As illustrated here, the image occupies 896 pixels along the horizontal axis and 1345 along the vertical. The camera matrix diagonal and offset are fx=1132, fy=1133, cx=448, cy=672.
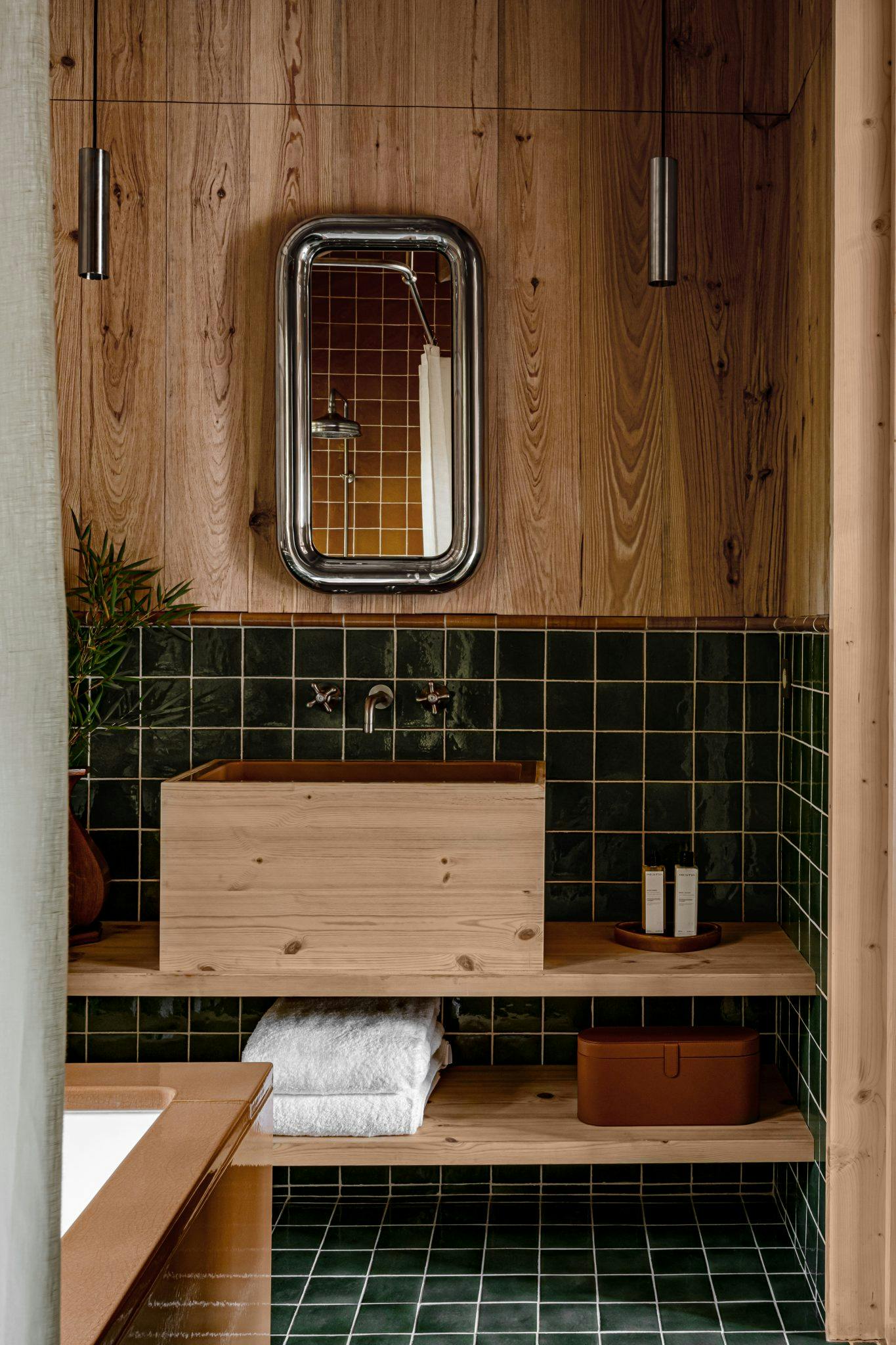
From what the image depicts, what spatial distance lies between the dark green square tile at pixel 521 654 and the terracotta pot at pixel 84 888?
932mm

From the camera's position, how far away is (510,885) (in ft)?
6.88

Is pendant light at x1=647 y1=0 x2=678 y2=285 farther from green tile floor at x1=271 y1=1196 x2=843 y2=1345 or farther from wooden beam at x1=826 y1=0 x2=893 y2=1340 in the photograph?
green tile floor at x1=271 y1=1196 x2=843 y2=1345

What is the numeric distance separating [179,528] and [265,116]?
0.91m

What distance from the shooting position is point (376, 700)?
252 centimetres

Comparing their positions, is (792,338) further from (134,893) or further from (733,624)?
(134,893)

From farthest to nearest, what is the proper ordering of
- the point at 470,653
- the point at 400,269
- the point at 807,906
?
the point at 470,653 < the point at 400,269 < the point at 807,906

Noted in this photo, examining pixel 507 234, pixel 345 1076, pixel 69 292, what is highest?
pixel 507 234

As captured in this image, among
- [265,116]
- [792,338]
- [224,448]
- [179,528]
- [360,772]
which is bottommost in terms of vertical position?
[360,772]

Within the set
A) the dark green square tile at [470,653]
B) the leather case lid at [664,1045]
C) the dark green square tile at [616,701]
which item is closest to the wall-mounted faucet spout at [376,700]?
the dark green square tile at [470,653]

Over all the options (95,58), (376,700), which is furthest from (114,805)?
(95,58)

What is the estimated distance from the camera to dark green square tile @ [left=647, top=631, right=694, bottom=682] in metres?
2.54

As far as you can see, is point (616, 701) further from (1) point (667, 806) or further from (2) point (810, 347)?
(2) point (810, 347)

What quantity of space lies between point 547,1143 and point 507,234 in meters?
1.87

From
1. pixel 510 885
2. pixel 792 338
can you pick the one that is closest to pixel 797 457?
pixel 792 338
